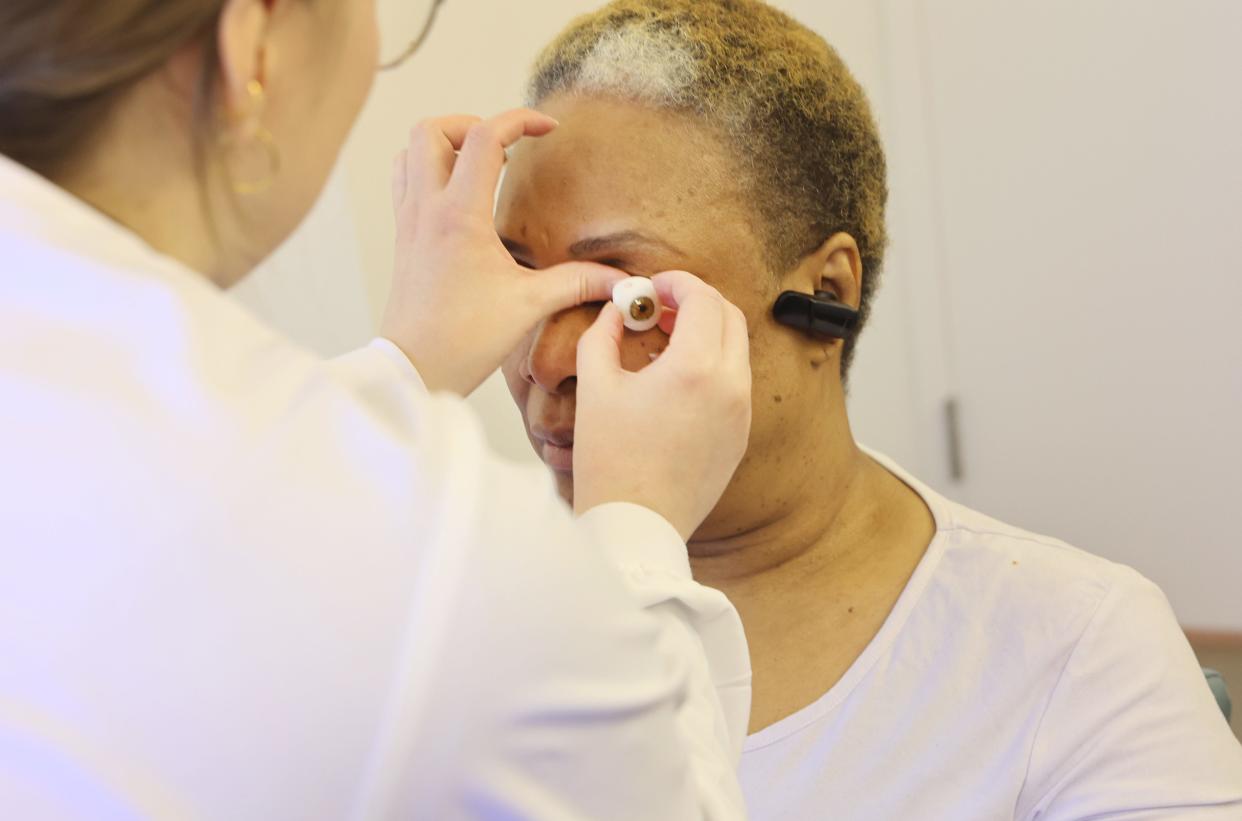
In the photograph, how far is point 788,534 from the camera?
114cm

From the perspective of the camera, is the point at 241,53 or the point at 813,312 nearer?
the point at 241,53

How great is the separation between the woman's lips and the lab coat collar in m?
0.62

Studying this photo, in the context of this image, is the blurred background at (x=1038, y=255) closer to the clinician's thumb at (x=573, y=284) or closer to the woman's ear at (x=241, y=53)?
the clinician's thumb at (x=573, y=284)

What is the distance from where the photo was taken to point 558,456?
3.51ft

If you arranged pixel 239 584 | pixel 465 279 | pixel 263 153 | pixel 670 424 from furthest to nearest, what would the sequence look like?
1. pixel 465 279
2. pixel 670 424
3. pixel 263 153
4. pixel 239 584

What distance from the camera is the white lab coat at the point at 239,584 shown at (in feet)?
1.30

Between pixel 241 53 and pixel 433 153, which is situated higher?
pixel 241 53

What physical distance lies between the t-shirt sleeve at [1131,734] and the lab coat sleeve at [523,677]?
520 millimetres

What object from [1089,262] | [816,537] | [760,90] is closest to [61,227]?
[760,90]

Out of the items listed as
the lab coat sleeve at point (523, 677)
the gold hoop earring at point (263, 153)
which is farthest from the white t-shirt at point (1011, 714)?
the gold hoop earring at point (263, 153)

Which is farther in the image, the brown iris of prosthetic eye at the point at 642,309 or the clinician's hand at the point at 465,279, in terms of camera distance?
the brown iris of prosthetic eye at the point at 642,309

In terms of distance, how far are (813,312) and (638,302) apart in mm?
179

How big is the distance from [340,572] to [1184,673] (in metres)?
0.83

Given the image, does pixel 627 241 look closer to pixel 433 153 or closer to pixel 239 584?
pixel 433 153
